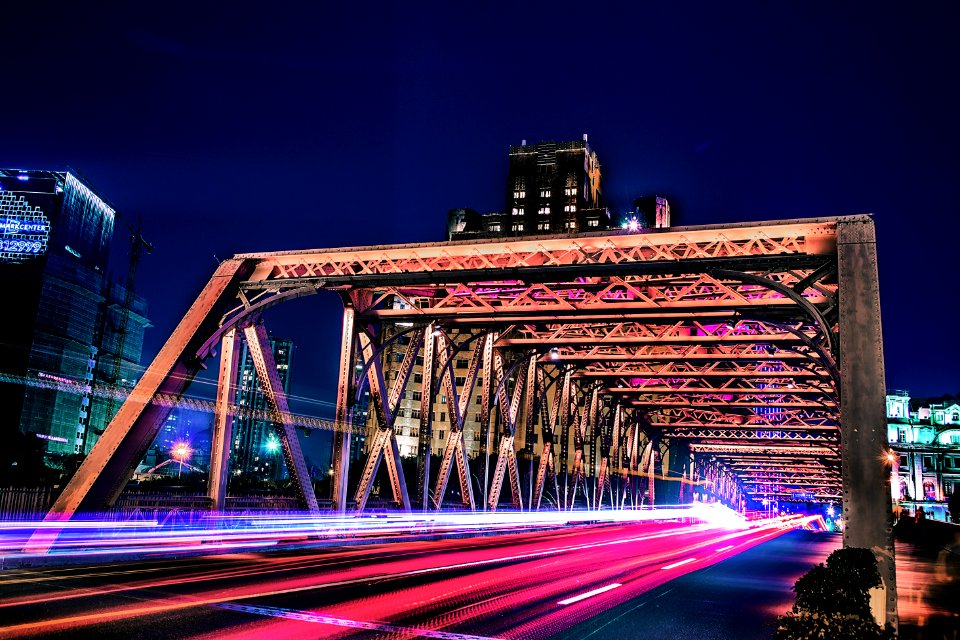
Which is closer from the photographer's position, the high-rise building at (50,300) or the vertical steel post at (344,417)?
the vertical steel post at (344,417)

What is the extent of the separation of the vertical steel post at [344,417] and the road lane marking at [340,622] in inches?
562

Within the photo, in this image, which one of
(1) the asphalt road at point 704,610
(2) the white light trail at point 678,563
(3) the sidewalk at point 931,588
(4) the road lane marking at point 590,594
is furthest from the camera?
(2) the white light trail at point 678,563

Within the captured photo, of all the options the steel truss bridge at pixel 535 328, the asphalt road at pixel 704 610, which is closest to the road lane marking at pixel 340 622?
the asphalt road at pixel 704 610

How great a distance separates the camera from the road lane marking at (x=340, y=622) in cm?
867

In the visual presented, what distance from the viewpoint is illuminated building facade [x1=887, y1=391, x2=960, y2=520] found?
150m

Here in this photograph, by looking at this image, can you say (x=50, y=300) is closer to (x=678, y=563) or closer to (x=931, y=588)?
(x=678, y=563)

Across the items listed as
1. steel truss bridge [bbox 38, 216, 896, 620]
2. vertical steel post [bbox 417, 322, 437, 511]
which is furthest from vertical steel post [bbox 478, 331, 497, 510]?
vertical steel post [bbox 417, 322, 437, 511]

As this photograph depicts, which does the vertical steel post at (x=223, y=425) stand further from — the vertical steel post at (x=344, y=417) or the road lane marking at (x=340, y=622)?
the road lane marking at (x=340, y=622)

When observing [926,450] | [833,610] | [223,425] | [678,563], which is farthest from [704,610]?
[926,450]

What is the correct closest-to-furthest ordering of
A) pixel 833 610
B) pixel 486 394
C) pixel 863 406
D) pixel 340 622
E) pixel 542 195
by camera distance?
pixel 833 610
pixel 340 622
pixel 863 406
pixel 486 394
pixel 542 195

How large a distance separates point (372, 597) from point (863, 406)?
9.80m

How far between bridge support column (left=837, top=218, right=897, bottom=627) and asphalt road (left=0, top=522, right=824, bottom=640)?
79.1 inches

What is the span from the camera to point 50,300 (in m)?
110

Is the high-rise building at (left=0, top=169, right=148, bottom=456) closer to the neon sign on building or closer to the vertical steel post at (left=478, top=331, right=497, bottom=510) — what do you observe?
the neon sign on building
